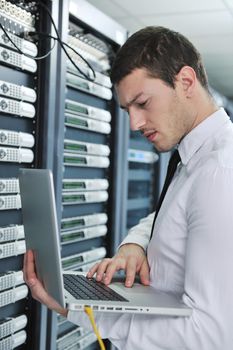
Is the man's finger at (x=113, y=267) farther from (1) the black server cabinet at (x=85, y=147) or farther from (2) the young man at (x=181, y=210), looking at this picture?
(1) the black server cabinet at (x=85, y=147)

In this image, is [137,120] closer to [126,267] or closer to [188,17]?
[126,267]

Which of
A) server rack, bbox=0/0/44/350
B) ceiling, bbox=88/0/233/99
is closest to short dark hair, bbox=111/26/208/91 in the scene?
server rack, bbox=0/0/44/350

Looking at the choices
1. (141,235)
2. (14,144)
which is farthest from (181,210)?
(14,144)

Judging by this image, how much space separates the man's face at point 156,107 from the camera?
4.00ft

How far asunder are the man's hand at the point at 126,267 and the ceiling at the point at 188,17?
2333 millimetres

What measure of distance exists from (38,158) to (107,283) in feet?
2.14

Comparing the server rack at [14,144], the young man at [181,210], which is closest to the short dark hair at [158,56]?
the young man at [181,210]

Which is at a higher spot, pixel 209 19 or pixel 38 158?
pixel 209 19

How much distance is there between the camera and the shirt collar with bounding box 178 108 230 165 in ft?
4.09

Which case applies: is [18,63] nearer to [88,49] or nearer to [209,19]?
[88,49]

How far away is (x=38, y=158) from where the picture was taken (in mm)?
1743

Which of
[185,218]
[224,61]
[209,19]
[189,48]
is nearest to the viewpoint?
[185,218]

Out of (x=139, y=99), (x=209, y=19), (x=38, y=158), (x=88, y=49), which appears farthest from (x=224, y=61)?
(x=139, y=99)

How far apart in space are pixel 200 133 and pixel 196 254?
0.36 meters
